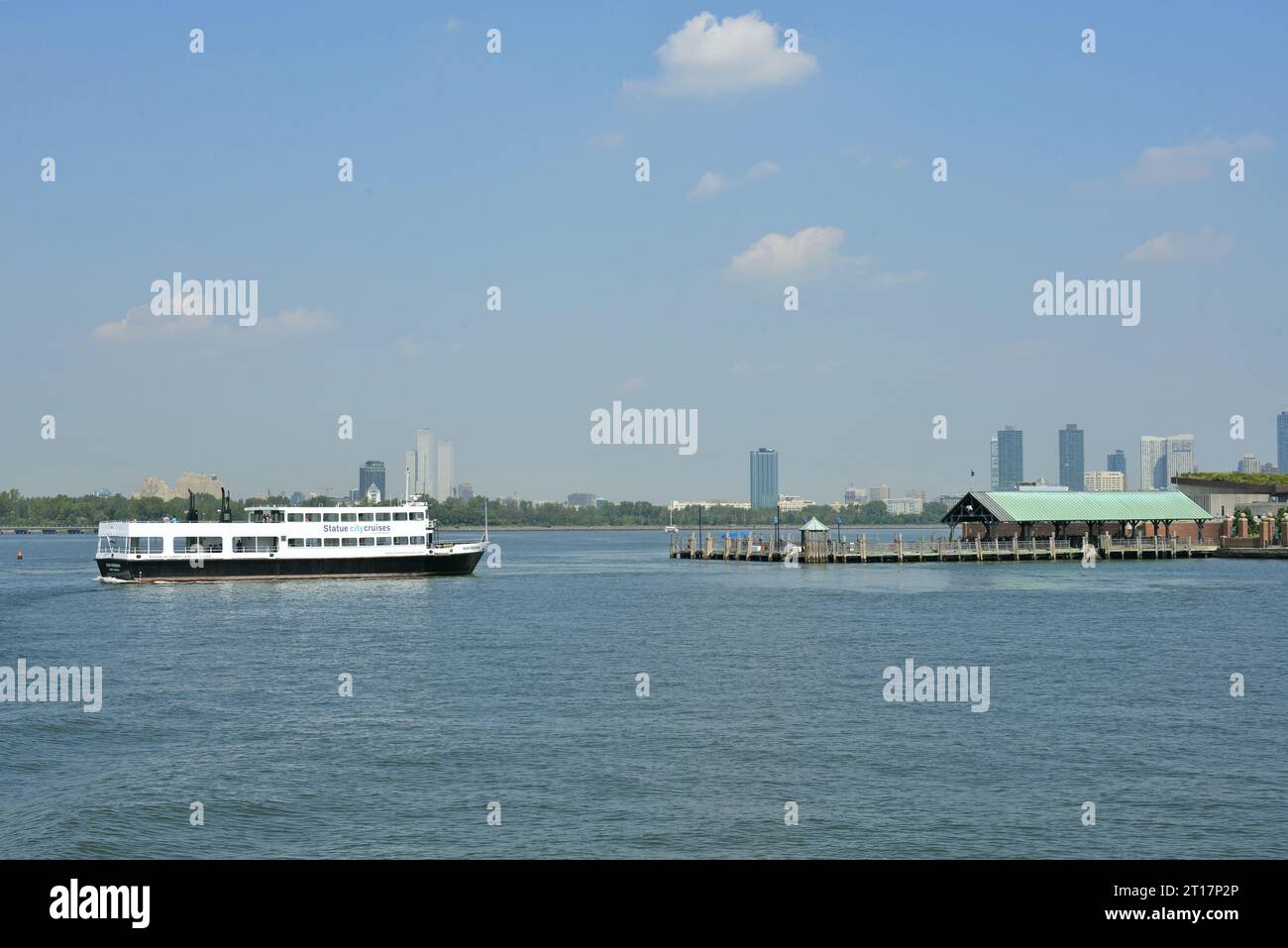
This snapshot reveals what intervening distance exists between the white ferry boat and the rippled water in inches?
939

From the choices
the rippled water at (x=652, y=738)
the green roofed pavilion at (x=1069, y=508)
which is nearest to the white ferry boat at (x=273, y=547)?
the rippled water at (x=652, y=738)

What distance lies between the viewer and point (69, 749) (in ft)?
107

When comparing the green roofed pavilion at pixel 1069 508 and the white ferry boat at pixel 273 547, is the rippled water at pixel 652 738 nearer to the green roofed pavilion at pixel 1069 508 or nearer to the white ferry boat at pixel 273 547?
the white ferry boat at pixel 273 547

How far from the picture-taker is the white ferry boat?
308ft

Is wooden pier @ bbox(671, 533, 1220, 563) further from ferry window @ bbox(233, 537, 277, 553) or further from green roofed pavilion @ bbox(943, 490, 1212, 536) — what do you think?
ferry window @ bbox(233, 537, 277, 553)

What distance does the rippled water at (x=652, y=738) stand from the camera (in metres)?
23.8

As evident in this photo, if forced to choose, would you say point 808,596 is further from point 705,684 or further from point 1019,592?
point 705,684

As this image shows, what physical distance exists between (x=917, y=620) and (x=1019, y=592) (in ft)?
69.0

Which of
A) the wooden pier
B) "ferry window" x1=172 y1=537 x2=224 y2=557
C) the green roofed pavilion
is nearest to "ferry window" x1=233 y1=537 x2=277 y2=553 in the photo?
"ferry window" x1=172 y1=537 x2=224 y2=557

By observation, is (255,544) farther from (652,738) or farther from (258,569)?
(652,738)

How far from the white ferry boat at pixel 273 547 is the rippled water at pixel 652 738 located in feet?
78.2

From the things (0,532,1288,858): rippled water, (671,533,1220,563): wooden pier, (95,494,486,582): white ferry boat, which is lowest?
(0,532,1288,858): rippled water
